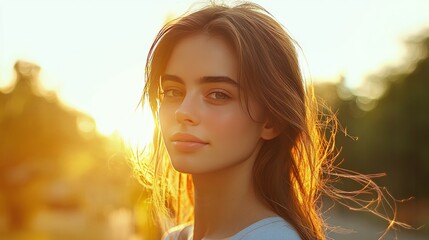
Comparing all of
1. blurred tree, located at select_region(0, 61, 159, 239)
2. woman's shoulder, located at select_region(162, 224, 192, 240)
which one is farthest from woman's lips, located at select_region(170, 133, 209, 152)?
blurred tree, located at select_region(0, 61, 159, 239)

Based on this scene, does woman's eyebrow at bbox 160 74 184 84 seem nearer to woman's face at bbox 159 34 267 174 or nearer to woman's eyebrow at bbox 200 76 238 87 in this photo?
woman's face at bbox 159 34 267 174

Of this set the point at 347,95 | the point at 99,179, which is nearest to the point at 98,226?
the point at 99,179

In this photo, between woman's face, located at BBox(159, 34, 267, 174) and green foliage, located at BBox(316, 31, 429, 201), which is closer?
woman's face, located at BBox(159, 34, 267, 174)

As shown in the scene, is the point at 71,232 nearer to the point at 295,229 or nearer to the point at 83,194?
the point at 83,194

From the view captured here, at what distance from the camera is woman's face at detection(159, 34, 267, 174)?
14.8ft

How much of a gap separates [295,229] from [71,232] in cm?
3137

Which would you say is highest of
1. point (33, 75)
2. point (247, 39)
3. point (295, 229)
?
point (247, 39)

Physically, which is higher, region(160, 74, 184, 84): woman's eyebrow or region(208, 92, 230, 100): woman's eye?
region(160, 74, 184, 84): woman's eyebrow

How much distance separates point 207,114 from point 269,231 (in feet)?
2.08

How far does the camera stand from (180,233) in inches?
207

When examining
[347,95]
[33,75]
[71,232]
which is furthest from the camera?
[347,95]

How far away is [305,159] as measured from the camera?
4.89m

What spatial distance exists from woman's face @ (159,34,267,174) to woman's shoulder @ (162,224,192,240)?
706 mm

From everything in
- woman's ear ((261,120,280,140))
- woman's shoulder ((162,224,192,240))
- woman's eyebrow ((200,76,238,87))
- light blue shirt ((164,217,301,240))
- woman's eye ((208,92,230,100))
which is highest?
woman's eyebrow ((200,76,238,87))
